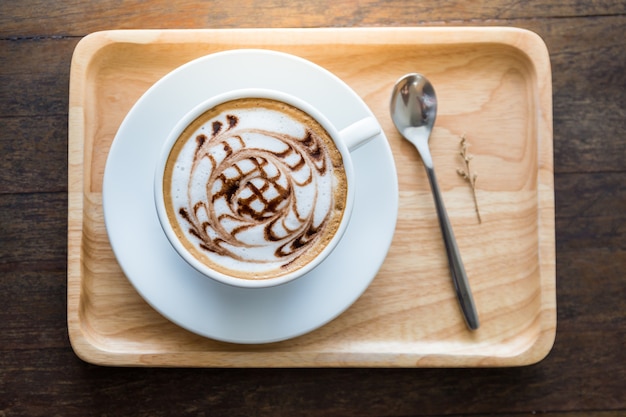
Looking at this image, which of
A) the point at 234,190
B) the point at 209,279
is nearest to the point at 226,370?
the point at 209,279

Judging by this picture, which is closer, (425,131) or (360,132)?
(360,132)

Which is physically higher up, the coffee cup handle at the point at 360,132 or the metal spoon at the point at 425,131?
the coffee cup handle at the point at 360,132

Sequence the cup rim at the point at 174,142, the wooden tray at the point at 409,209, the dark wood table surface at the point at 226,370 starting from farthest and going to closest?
the dark wood table surface at the point at 226,370 → the wooden tray at the point at 409,209 → the cup rim at the point at 174,142

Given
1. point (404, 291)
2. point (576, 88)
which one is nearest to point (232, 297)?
point (404, 291)

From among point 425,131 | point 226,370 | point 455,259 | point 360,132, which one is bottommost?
point 226,370

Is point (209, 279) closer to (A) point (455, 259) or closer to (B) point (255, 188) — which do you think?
(B) point (255, 188)

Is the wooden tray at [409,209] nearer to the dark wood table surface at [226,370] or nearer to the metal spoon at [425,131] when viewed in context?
the metal spoon at [425,131]

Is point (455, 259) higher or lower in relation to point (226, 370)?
higher

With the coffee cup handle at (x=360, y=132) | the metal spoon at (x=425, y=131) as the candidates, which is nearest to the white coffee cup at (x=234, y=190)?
the coffee cup handle at (x=360, y=132)
